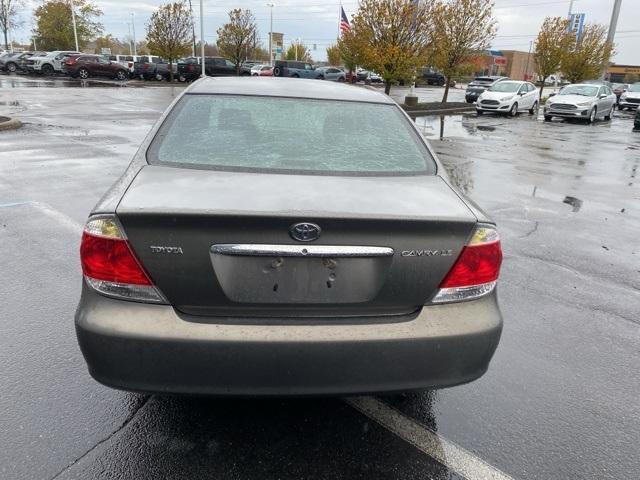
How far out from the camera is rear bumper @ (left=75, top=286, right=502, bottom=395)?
212cm

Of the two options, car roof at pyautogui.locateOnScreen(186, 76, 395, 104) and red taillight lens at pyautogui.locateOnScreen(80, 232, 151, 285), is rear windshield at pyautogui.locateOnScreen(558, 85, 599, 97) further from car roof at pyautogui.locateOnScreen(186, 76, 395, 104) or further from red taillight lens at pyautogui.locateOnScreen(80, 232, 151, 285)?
red taillight lens at pyautogui.locateOnScreen(80, 232, 151, 285)

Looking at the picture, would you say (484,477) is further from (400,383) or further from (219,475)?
(219,475)

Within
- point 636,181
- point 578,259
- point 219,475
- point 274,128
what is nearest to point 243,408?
point 219,475

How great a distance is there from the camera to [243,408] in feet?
9.12

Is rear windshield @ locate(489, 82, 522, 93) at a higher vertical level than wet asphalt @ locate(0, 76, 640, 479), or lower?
higher

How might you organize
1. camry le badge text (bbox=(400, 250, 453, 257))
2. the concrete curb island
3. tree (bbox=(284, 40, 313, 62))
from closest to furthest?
1. camry le badge text (bbox=(400, 250, 453, 257))
2. the concrete curb island
3. tree (bbox=(284, 40, 313, 62))

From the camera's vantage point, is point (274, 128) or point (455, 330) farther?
point (274, 128)

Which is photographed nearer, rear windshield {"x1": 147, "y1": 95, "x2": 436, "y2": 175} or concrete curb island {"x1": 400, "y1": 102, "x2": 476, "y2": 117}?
rear windshield {"x1": 147, "y1": 95, "x2": 436, "y2": 175}

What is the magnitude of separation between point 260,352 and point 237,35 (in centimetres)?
4677

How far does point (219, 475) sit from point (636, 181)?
36.1 feet

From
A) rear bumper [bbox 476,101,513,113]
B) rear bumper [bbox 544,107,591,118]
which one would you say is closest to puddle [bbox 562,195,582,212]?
rear bumper [bbox 544,107,591,118]

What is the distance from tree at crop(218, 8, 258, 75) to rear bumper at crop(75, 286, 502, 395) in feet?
149

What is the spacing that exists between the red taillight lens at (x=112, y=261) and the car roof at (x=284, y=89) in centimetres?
154

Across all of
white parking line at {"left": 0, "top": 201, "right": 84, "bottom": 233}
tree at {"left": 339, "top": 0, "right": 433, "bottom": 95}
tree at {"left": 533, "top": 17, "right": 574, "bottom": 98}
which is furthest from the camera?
tree at {"left": 533, "top": 17, "right": 574, "bottom": 98}
